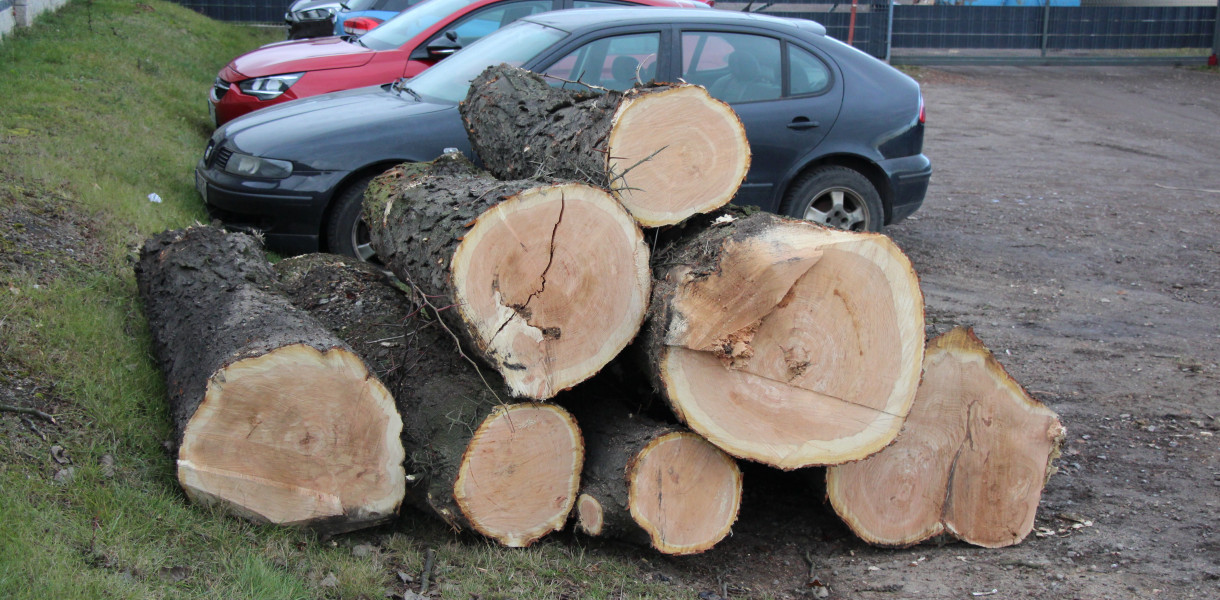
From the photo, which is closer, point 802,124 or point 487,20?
point 802,124

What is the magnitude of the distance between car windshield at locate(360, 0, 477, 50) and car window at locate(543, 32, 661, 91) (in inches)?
95.4

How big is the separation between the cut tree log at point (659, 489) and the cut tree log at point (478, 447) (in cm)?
10

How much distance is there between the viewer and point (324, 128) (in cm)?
574

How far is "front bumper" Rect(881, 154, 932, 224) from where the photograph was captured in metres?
6.46

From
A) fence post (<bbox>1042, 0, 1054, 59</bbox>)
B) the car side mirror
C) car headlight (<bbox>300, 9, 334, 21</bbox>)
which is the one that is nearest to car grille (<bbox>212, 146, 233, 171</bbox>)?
the car side mirror

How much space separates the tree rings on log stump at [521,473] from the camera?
326cm

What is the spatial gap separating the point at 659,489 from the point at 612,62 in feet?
11.7

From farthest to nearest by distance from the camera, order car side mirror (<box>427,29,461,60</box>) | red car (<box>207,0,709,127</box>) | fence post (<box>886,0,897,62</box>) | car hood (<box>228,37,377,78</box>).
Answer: fence post (<box>886,0,897,62</box>), car hood (<box>228,37,377,78</box>), red car (<box>207,0,709,127</box>), car side mirror (<box>427,29,461,60</box>)

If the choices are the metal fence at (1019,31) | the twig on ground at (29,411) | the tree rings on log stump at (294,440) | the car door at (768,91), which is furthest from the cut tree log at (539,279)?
the metal fence at (1019,31)

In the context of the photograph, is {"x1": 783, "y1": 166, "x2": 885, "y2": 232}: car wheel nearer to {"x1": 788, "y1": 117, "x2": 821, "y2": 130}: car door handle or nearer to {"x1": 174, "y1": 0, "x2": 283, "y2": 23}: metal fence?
{"x1": 788, "y1": 117, "x2": 821, "y2": 130}: car door handle

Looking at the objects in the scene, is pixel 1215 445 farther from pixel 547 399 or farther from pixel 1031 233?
pixel 1031 233

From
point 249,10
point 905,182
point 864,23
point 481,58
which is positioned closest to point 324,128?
point 481,58

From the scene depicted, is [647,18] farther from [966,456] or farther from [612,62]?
[966,456]

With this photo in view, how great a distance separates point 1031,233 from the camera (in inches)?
312
